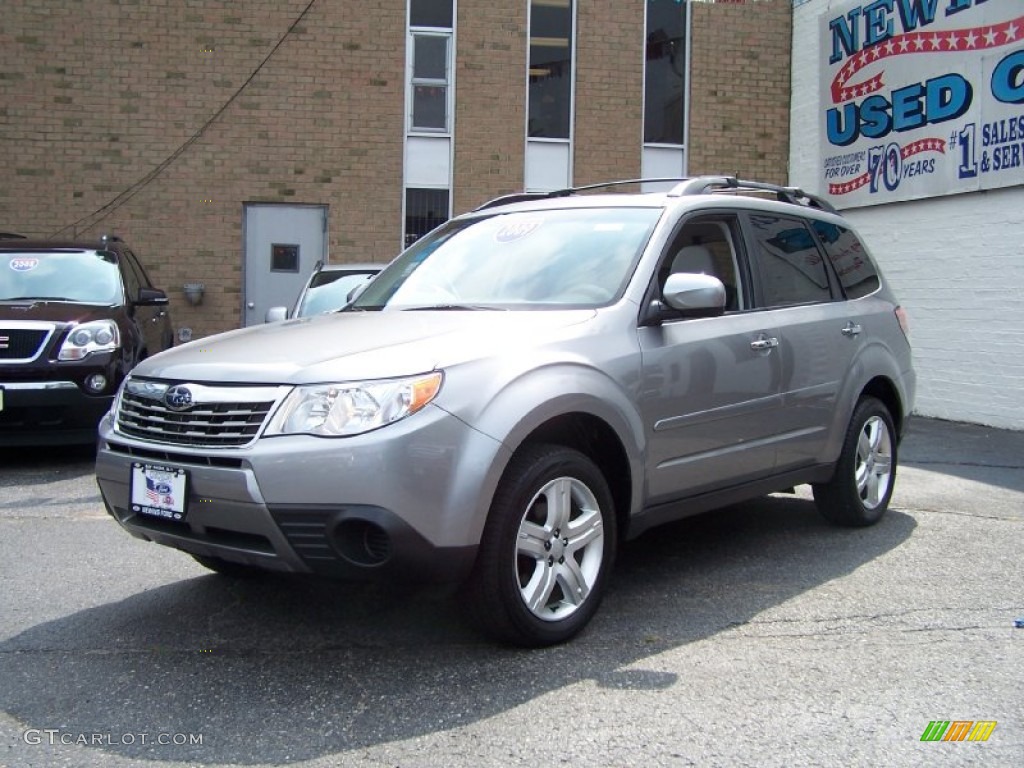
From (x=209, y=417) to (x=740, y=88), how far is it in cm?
1355

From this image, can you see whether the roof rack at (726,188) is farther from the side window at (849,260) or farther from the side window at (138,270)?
the side window at (138,270)

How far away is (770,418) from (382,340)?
2098mm

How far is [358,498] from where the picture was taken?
10.7 ft

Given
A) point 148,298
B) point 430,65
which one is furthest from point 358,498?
point 430,65

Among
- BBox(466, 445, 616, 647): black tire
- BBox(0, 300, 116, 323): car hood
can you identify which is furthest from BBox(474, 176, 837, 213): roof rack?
BBox(0, 300, 116, 323): car hood

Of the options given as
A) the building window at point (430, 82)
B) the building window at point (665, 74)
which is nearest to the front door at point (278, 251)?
the building window at point (430, 82)

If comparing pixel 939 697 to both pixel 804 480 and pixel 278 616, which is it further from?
pixel 278 616

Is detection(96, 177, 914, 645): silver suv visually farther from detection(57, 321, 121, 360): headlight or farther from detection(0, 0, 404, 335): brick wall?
detection(0, 0, 404, 335): brick wall

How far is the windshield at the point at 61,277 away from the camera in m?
8.16

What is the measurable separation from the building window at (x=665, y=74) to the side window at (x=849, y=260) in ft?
31.4

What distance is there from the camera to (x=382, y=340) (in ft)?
12.2

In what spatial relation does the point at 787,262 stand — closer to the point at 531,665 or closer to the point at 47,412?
the point at 531,665

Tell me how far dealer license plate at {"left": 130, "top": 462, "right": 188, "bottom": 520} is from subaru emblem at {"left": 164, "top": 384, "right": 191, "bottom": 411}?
21 centimetres

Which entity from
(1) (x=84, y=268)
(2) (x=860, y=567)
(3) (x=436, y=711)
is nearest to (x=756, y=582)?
(2) (x=860, y=567)
